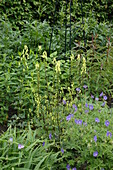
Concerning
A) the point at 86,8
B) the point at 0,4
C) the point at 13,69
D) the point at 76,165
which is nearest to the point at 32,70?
the point at 13,69

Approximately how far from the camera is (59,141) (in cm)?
323

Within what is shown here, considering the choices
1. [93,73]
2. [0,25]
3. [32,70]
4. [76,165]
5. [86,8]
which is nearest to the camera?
[76,165]

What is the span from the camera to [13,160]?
9.37 ft

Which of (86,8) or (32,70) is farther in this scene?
(86,8)

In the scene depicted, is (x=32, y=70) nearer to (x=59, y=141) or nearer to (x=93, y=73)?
(x=93, y=73)

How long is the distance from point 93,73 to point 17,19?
2.74 meters

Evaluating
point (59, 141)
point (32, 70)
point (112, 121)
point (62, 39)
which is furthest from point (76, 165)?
point (62, 39)

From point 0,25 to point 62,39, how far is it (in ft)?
3.92

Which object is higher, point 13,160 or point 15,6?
point 15,6

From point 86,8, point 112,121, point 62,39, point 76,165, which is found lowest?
point 76,165

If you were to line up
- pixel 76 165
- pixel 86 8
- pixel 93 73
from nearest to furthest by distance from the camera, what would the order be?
pixel 76 165
pixel 93 73
pixel 86 8

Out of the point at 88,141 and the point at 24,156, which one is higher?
the point at 88,141

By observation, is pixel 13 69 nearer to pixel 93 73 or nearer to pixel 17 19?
pixel 93 73

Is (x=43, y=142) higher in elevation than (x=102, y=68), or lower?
lower
